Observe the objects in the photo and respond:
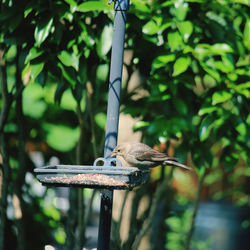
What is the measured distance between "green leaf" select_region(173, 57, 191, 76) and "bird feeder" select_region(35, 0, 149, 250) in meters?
0.40

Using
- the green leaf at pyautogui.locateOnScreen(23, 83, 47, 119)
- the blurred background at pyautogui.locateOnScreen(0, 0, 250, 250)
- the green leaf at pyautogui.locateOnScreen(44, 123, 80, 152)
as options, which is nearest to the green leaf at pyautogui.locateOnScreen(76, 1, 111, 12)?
the blurred background at pyautogui.locateOnScreen(0, 0, 250, 250)

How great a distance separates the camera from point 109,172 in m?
2.14

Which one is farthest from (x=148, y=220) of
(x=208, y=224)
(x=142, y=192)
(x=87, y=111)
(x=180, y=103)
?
(x=208, y=224)

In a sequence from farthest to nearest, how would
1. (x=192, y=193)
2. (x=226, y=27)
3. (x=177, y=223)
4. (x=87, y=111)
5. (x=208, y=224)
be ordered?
(x=208, y=224) → (x=192, y=193) → (x=177, y=223) → (x=87, y=111) → (x=226, y=27)

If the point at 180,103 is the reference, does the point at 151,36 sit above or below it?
above

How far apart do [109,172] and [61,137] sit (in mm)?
2325

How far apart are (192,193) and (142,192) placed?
17.8ft

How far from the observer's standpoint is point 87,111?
154 inches

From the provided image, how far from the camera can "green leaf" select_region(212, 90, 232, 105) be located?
293cm

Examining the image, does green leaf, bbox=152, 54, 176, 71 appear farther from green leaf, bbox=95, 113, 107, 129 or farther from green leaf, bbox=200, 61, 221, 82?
green leaf, bbox=95, 113, 107, 129

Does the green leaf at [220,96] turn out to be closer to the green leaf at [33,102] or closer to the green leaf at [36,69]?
the green leaf at [36,69]

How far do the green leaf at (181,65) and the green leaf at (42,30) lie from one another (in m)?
0.80

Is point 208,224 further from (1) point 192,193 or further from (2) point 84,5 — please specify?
(2) point 84,5

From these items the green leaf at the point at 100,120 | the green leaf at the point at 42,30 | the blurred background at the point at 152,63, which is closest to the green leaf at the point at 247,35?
the blurred background at the point at 152,63
